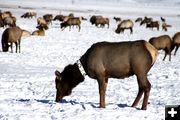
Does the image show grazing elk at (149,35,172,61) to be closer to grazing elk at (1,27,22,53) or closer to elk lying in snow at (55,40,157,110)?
grazing elk at (1,27,22,53)

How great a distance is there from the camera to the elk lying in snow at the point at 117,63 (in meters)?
9.24

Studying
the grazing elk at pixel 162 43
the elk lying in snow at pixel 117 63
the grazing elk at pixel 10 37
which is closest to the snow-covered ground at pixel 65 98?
the elk lying in snow at pixel 117 63

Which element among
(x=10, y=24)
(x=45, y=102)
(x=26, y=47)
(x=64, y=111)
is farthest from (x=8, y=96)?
(x=10, y=24)

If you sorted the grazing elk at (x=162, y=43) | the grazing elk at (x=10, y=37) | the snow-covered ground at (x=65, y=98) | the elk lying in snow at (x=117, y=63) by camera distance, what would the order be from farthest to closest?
1. the grazing elk at (x=162, y=43)
2. the grazing elk at (x=10, y=37)
3. the elk lying in snow at (x=117, y=63)
4. the snow-covered ground at (x=65, y=98)

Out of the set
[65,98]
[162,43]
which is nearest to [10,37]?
[162,43]

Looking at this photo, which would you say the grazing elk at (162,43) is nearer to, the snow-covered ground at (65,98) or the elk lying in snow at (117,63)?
the snow-covered ground at (65,98)

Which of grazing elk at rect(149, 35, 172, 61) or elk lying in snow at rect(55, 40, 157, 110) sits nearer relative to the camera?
elk lying in snow at rect(55, 40, 157, 110)

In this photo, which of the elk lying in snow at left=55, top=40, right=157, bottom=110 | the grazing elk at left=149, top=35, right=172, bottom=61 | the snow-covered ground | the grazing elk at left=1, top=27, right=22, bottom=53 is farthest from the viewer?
the grazing elk at left=149, top=35, right=172, bottom=61

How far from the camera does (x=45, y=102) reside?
10570mm

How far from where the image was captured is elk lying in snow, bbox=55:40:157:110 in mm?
9242

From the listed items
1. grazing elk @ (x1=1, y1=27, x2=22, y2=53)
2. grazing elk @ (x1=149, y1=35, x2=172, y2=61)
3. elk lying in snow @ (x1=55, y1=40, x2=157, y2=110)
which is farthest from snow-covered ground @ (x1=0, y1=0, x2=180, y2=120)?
grazing elk @ (x1=149, y1=35, x2=172, y2=61)

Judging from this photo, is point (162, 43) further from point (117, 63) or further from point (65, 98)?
point (117, 63)

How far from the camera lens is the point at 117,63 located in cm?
948

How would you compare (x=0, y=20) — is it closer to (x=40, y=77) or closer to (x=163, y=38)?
(x=163, y=38)
